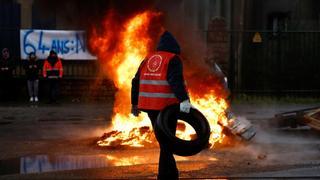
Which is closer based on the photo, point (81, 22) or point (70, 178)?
point (70, 178)

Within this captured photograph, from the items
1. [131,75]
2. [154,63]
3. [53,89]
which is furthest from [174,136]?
[53,89]

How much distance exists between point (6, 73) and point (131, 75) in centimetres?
813

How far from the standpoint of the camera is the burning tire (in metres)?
6.50

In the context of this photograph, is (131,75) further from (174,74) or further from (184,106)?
(184,106)

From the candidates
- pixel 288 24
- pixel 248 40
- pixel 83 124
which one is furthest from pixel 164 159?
pixel 288 24

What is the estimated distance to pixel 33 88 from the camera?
55.6 ft

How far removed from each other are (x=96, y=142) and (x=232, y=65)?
9.09 metres

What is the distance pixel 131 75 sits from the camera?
398 inches

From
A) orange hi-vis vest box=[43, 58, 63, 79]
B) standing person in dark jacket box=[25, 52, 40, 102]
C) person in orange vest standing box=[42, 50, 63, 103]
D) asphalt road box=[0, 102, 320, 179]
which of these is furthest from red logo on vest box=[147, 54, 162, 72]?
standing person in dark jacket box=[25, 52, 40, 102]

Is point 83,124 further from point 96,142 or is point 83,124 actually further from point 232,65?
point 232,65

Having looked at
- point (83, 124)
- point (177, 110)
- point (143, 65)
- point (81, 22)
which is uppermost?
point (81, 22)

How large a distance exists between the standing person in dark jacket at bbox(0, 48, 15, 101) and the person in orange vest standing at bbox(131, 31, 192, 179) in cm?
1103

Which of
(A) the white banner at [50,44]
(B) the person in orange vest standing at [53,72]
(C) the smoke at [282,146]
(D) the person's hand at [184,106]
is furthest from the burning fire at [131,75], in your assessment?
(A) the white banner at [50,44]

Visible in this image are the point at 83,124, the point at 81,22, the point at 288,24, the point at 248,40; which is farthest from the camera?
the point at 288,24
